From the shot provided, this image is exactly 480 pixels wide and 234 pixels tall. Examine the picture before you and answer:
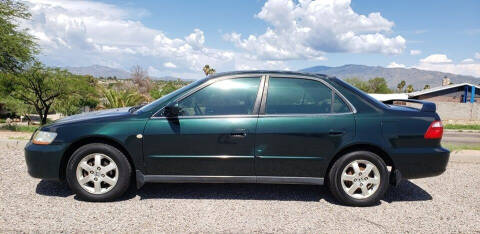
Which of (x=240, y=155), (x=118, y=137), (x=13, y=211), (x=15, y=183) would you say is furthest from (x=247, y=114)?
(x=15, y=183)

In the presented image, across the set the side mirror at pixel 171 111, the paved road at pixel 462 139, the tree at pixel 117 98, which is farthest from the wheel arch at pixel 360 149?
the paved road at pixel 462 139

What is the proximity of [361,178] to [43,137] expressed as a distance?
12.5 ft

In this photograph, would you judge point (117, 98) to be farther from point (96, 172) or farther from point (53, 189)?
point (96, 172)

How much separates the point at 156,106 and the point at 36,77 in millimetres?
25778

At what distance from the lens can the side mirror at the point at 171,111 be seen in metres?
3.65

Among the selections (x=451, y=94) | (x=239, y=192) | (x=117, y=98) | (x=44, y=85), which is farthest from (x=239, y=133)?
(x=451, y=94)

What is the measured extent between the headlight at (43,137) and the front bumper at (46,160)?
48 millimetres

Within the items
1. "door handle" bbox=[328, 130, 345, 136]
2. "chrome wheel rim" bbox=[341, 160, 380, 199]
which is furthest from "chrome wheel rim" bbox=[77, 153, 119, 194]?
"chrome wheel rim" bbox=[341, 160, 380, 199]

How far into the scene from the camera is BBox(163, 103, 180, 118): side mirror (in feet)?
12.0

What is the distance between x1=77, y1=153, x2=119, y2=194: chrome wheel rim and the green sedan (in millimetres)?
12

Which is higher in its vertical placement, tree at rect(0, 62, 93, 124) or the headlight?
tree at rect(0, 62, 93, 124)

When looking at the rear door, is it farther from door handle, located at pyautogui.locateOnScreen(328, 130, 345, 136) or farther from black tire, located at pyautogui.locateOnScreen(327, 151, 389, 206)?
black tire, located at pyautogui.locateOnScreen(327, 151, 389, 206)

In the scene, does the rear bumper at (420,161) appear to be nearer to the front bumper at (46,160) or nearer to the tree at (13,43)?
the front bumper at (46,160)

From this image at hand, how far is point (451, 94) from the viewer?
4816 centimetres
